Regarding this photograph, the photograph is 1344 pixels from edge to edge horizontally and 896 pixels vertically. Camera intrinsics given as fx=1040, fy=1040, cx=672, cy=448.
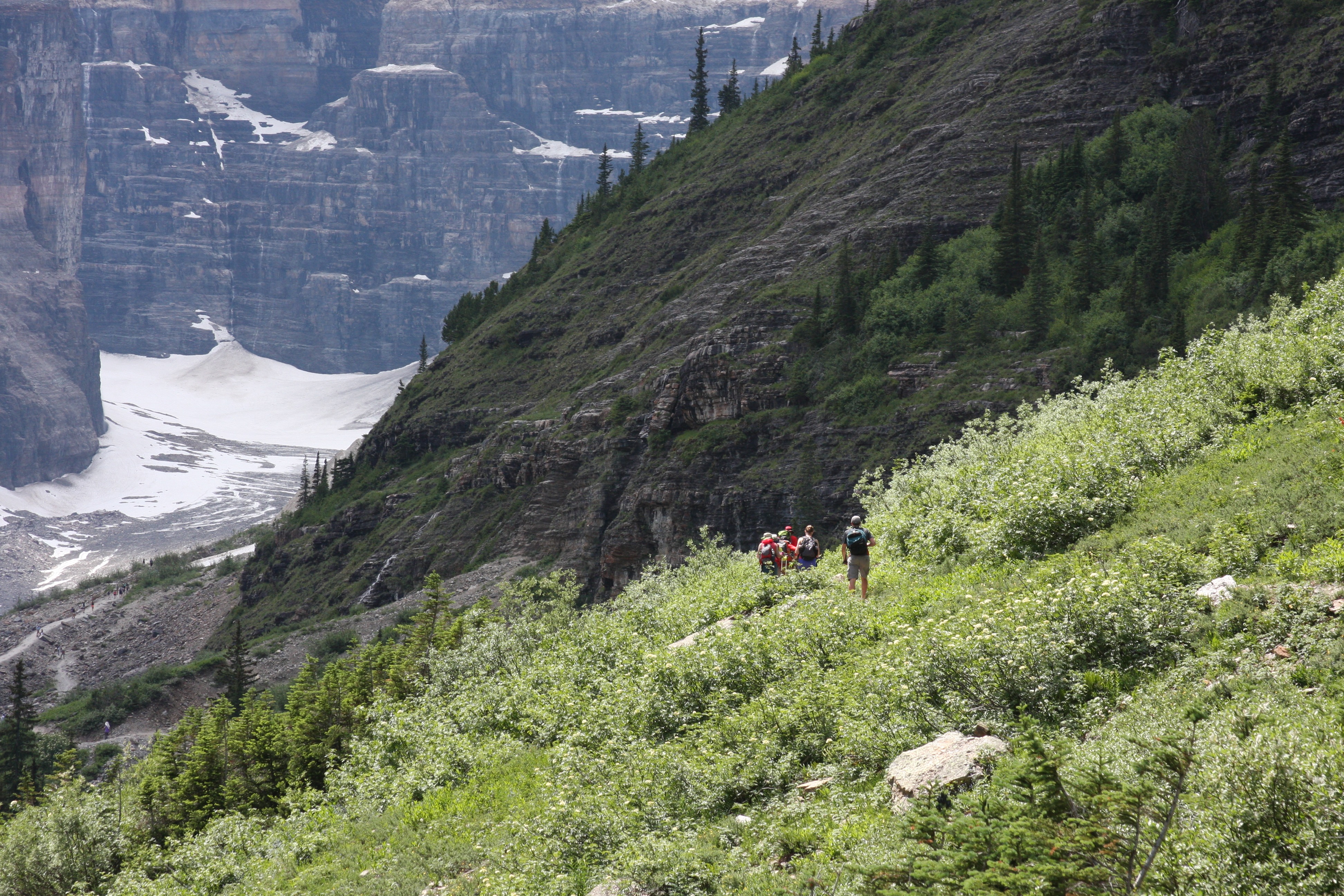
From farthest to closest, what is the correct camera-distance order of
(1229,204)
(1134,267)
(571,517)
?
(571,517)
(1229,204)
(1134,267)

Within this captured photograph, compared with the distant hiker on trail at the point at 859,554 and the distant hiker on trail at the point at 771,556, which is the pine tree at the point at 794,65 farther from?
the distant hiker on trail at the point at 859,554

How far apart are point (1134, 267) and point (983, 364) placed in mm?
9373

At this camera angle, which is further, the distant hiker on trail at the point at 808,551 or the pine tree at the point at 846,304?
the pine tree at the point at 846,304

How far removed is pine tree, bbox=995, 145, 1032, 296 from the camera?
2574 inches

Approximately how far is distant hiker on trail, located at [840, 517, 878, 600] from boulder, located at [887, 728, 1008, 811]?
8726mm

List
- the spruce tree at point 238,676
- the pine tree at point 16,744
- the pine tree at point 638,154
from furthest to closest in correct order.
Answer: the pine tree at point 638,154
the spruce tree at point 238,676
the pine tree at point 16,744

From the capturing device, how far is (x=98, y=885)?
28938 millimetres

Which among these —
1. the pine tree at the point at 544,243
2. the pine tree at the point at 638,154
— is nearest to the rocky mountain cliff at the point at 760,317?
the pine tree at the point at 638,154

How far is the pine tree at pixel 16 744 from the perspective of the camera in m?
65.8

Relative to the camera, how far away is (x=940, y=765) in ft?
40.6

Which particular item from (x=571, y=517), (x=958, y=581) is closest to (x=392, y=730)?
(x=958, y=581)

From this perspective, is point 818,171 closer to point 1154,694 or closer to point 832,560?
point 832,560

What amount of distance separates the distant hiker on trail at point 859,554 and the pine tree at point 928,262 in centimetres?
4907

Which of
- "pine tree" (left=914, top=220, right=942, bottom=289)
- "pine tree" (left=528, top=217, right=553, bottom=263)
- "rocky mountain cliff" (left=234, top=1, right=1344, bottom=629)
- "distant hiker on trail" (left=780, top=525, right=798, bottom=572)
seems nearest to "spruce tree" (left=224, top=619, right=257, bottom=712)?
"rocky mountain cliff" (left=234, top=1, right=1344, bottom=629)
